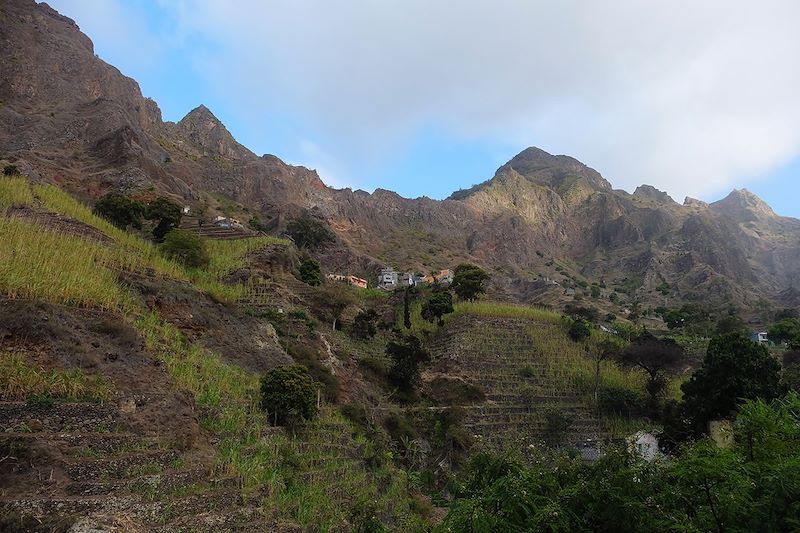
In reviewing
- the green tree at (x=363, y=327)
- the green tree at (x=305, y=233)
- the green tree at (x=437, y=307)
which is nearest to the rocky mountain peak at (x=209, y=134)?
the green tree at (x=305, y=233)

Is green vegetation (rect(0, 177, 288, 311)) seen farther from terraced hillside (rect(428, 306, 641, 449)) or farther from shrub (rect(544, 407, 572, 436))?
shrub (rect(544, 407, 572, 436))

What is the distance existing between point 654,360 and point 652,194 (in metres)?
147

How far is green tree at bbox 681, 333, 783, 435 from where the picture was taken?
20531mm

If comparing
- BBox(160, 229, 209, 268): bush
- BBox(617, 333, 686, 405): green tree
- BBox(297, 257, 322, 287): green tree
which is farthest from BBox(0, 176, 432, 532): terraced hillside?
BBox(617, 333, 686, 405): green tree

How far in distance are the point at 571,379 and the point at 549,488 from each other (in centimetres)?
2482

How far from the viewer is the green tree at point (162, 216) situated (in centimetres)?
2583

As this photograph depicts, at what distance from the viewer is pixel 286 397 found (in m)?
11.9

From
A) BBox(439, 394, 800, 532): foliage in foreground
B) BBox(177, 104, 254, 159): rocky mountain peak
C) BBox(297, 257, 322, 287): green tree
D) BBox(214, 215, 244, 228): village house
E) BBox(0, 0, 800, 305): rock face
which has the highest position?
BBox(177, 104, 254, 159): rocky mountain peak

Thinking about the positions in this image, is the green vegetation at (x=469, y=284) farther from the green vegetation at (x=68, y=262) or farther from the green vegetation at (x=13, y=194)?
the green vegetation at (x=13, y=194)

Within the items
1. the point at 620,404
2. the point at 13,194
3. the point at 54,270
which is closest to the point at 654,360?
the point at 620,404

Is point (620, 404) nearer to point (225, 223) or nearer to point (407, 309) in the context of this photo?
point (407, 309)

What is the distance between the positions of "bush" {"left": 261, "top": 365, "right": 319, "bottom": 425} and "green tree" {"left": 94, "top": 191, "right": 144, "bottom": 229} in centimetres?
1677

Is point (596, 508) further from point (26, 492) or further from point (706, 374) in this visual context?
point (706, 374)

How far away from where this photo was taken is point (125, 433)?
7.48m
